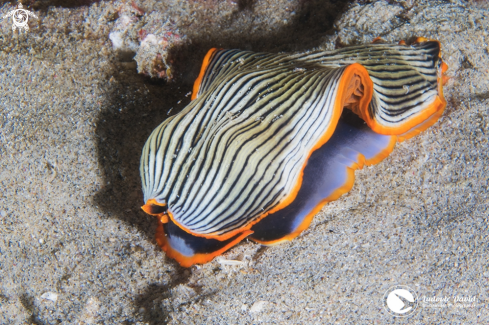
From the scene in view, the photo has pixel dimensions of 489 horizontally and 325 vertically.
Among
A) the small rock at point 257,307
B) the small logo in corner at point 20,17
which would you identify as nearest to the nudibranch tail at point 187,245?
the small rock at point 257,307

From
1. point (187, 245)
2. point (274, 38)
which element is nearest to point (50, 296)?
point (187, 245)

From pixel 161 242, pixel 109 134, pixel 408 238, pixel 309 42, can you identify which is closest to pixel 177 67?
pixel 109 134

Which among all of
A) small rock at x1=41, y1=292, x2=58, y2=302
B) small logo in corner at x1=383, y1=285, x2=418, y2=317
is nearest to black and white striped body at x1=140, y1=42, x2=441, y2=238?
small logo in corner at x1=383, y1=285, x2=418, y2=317

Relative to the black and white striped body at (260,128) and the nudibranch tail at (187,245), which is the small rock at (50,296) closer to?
the nudibranch tail at (187,245)

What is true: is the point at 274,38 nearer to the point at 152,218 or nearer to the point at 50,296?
the point at 152,218

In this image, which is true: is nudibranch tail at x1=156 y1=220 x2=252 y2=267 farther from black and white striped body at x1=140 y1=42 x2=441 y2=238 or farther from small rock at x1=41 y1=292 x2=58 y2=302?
small rock at x1=41 y1=292 x2=58 y2=302

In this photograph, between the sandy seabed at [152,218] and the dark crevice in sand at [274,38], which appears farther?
the dark crevice in sand at [274,38]
